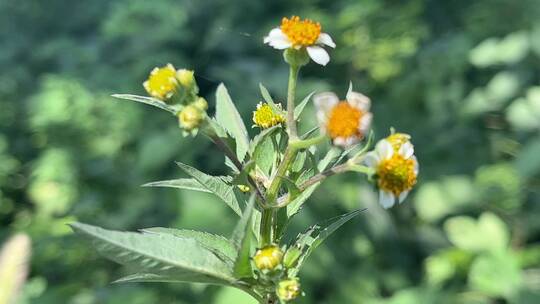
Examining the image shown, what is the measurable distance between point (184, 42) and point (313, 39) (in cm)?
155

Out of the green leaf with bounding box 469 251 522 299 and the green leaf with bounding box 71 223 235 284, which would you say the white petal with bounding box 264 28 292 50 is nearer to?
the green leaf with bounding box 71 223 235 284

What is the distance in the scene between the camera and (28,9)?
7.29 feet

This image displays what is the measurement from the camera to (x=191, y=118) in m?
0.36

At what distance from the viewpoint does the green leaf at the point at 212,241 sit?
38cm

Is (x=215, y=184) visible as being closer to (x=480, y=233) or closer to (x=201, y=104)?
(x=201, y=104)

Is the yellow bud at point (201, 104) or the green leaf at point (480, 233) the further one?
the green leaf at point (480, 233)

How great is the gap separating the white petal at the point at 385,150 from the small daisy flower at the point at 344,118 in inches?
0.4

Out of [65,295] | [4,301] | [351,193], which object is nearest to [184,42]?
[351,193]

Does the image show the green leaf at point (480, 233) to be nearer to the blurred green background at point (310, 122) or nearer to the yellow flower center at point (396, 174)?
the blurred green background at point (310, 122)

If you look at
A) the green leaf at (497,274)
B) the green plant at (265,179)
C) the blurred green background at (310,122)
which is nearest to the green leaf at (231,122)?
the green plant at (265,179)

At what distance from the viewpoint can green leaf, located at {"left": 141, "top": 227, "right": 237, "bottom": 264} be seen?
379 mm

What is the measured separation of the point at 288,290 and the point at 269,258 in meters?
0.02

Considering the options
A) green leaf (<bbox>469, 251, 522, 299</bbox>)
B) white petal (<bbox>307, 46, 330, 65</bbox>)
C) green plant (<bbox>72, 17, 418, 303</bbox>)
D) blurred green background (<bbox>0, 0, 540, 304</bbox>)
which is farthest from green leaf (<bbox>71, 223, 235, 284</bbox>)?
green leaf (<bbox>469, 251, 522, 299</bbox>)

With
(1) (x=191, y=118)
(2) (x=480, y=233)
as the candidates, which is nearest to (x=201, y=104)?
(1) (x=191, y=118)
